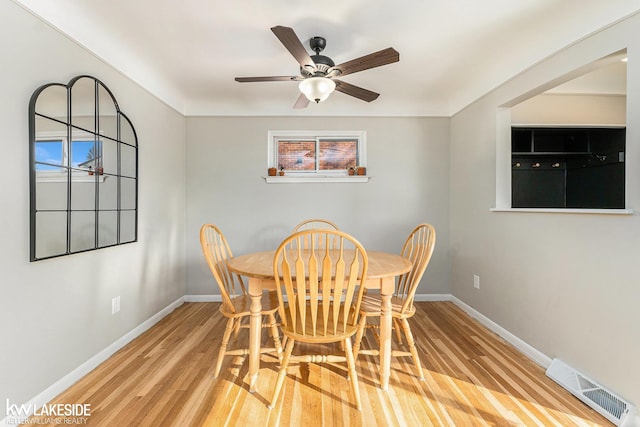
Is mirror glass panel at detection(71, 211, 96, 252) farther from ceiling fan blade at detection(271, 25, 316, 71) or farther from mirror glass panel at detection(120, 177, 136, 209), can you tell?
ceiling fan blade at detection(271, 25, 316, 71)

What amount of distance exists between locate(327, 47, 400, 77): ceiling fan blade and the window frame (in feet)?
4.80

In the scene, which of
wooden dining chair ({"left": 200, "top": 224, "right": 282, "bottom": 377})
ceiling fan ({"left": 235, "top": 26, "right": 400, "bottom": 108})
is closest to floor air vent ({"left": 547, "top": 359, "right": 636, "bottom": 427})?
wooden dining chair ({"left": 200, "top": 224, "right": 282, "bottom": 377})

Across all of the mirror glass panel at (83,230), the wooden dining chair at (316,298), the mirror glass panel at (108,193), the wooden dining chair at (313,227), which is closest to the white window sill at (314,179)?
the wooden dining chair at (313,227)

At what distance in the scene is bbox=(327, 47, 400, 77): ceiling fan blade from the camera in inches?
67.8

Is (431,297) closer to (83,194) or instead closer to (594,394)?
(594,394)

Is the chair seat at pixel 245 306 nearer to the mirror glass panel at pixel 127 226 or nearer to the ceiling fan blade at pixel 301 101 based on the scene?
the mirror glass panel at pixel 127 226

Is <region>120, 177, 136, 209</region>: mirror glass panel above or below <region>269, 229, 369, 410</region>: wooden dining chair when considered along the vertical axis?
above

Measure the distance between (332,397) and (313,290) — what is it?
668 millimetres

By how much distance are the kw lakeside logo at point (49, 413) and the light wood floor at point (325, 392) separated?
0.04 m

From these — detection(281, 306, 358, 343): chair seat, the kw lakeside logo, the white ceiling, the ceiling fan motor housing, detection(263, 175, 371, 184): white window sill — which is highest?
the white ceiling

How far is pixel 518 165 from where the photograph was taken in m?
3.49

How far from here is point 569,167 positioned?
3463mm

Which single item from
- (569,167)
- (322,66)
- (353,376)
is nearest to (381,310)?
(353,376)

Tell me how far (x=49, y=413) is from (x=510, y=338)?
308 cm
